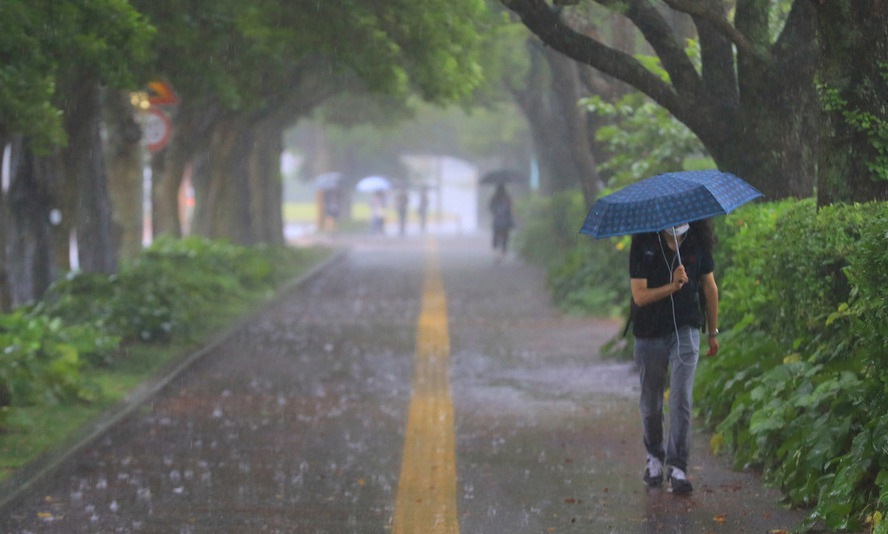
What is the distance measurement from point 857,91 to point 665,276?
5.46 feet

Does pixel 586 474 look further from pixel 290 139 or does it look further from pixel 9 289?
pixel 290 139

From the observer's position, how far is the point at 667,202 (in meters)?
7.59

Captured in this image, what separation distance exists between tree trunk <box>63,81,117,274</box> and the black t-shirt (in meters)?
9.31

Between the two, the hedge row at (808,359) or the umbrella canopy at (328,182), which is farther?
the umbrella canopy at (328,182)

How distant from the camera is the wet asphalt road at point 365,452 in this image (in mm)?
7438

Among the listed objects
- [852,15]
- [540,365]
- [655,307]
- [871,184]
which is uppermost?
[852,15]

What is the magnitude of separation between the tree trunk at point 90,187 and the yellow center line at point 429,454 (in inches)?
157

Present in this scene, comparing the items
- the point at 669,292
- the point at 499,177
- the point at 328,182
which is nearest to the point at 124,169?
the point at 669,292

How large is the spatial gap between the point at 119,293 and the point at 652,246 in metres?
8.99

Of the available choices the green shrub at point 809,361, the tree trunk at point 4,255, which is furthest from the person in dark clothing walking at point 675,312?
the tree trunk at point 4,255

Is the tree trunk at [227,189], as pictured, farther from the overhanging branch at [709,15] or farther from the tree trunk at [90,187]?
the overhanging branch at [709,15]

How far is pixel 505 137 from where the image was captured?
52125 millimetres

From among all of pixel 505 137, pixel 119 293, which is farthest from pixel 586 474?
pixel 505 137

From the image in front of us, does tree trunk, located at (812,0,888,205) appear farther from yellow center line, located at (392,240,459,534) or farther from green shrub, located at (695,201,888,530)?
yellow center line, located at (392,240,459,534)
